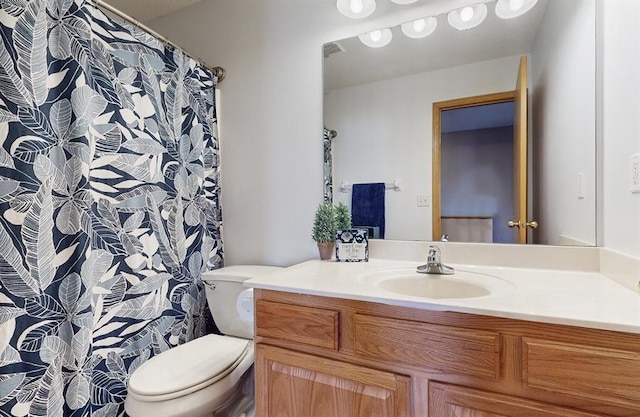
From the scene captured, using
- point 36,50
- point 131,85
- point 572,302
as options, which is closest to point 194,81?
point 131,85

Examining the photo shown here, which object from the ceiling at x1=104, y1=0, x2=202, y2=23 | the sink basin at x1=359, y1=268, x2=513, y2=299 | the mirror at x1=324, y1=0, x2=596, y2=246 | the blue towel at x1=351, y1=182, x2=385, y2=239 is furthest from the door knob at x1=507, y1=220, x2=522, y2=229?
the ceiling at x1=104, y1=0, x2=202, y2=23

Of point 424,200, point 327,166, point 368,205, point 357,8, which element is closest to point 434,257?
point 424,200

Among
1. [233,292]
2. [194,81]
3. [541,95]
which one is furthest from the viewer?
[194,81]

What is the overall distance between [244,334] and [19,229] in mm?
978

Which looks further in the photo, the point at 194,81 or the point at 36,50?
the point at 194,81

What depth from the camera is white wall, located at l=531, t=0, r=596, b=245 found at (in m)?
1.14

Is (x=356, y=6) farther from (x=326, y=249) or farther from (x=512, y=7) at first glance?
(x=326, y=249)

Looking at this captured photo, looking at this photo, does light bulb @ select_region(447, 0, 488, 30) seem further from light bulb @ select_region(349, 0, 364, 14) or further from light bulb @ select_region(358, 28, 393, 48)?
light bulb @ select_region(349, 0, 364, 14)

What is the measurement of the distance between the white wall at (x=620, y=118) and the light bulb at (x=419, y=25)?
612 mm

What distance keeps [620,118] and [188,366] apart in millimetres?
1741

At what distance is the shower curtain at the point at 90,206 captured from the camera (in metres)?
0.99

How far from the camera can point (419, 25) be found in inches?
55.2

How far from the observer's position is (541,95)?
1245 mm

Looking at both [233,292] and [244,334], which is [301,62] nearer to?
[233,292]
